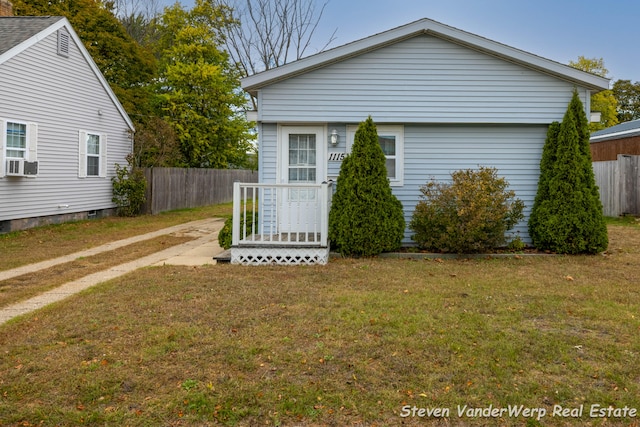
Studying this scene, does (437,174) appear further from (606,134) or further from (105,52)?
(105,52)

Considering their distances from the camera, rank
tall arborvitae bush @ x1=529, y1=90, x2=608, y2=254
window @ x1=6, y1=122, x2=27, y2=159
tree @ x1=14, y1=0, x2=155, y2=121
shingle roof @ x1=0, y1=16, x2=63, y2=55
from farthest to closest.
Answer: tree @ x1=14, y1=0, x2=155, y2=121 → shingle roof @ x1=0, y1=16, x2=63, y2=55 → window @ x1=6, y1=122, x2=27, y2=159 → tall arborvitae bush @ x1=529, y1=90, x2=608, y2=254

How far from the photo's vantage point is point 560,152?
324 inches

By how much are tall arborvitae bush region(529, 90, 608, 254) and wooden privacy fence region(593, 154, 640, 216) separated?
7.63m

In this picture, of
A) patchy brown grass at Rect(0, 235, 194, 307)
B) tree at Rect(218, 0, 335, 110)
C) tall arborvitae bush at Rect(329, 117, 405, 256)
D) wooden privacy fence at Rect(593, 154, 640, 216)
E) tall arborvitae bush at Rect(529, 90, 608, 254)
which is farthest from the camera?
tree at Rect(218, 0, 335, 110)

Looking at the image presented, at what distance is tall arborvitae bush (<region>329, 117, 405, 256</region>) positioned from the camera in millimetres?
7750

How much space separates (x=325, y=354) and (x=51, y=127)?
12148 millimetres

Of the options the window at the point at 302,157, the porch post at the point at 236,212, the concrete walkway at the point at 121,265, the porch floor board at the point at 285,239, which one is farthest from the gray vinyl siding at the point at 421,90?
the concrete walkway at the point at 121,265

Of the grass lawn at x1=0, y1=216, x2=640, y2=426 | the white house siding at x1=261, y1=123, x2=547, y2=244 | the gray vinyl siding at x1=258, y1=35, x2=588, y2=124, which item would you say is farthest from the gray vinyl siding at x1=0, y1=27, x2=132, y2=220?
the white house siding at x1=261, y1=123, x2=547, y2=244

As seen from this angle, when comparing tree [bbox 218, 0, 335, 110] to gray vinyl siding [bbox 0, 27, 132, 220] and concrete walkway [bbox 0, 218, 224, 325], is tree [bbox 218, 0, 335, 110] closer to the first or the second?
gray vinyl siding [bbox 0, 27, 132, 220]

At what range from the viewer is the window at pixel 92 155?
45.8 feet

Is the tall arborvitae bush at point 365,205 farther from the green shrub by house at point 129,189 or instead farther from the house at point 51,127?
the green shrub by house at point 129,189

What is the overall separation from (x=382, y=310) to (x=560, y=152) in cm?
550

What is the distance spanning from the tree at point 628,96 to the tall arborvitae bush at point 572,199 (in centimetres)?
3543

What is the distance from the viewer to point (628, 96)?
120 feet
